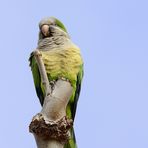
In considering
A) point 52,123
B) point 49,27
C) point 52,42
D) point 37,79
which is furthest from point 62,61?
point 52,123

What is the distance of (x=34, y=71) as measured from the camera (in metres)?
4.87

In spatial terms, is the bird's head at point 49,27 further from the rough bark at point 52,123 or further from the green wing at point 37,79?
the rough bark at point 52,123

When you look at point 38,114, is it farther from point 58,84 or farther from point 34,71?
point 34,71

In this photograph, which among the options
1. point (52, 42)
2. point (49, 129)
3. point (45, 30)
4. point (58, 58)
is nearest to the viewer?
point (49, 129)

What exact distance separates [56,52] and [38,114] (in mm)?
1419

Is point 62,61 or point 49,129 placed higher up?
point 62,61

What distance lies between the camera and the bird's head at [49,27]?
5000mm

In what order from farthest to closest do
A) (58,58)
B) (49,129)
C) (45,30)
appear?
(45,30), (58,58), (49,129)

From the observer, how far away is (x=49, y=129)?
10.5 feet

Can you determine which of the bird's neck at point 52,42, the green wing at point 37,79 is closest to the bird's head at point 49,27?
the bird's neck at point 52,42

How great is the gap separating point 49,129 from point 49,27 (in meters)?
2.14

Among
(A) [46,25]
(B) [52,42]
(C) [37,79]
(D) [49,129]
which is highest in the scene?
(A) [46,25]

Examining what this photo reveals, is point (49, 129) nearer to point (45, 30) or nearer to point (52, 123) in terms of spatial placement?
point (52, 123)

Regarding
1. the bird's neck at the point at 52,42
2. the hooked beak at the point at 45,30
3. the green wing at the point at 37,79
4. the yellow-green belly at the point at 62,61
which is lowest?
the green wing at the point at 37,79
